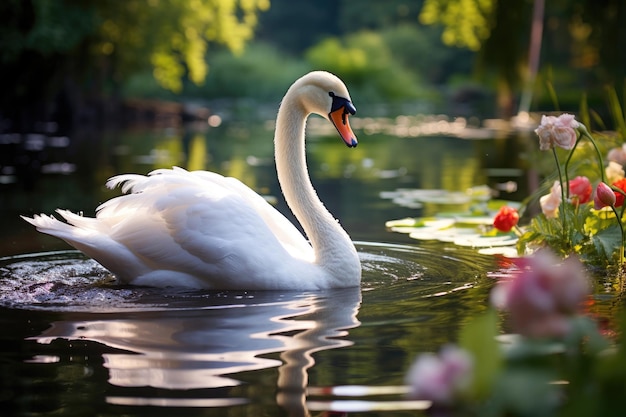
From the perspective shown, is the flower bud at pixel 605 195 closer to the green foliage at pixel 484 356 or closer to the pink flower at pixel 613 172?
the pink flower at pixel 613 172

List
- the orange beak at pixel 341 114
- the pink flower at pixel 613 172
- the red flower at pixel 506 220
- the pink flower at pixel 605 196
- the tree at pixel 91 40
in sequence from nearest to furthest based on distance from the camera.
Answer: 1. the pink flower at pixel 605 196
2. the orange beak at pixel 341 114
3. the pink flower at pixel 613 172
4. the red flower at pixel 506 220
5. the tree at pixel 91 40

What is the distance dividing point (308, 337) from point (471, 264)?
193 centimetres

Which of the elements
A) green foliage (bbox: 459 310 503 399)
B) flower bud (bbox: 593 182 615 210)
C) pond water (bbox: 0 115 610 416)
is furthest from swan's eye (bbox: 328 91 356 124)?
green foliage (bbox: 459 310 503 399)

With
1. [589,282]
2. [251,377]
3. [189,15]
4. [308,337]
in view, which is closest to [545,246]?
[589,282]

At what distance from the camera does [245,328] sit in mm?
4035

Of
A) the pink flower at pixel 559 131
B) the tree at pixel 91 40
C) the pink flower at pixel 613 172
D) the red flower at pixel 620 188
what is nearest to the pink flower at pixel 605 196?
the pink flower at pixel 559 131

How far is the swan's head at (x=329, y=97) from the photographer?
17.1 ft

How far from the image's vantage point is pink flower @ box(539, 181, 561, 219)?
579 cm

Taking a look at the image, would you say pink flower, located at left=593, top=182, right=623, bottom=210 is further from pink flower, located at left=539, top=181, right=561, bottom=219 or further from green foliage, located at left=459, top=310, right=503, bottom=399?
green foliage, located at left=459, top=310, right=503, bottom=399

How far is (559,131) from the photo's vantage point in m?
5.02

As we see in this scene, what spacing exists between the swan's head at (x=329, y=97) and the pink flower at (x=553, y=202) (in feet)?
4.27

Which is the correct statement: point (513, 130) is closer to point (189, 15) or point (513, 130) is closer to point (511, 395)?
point (189, 15)

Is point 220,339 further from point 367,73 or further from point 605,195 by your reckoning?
point 367,73

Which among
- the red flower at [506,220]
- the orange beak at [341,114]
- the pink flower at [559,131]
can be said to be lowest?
the red flower at [506,220]
